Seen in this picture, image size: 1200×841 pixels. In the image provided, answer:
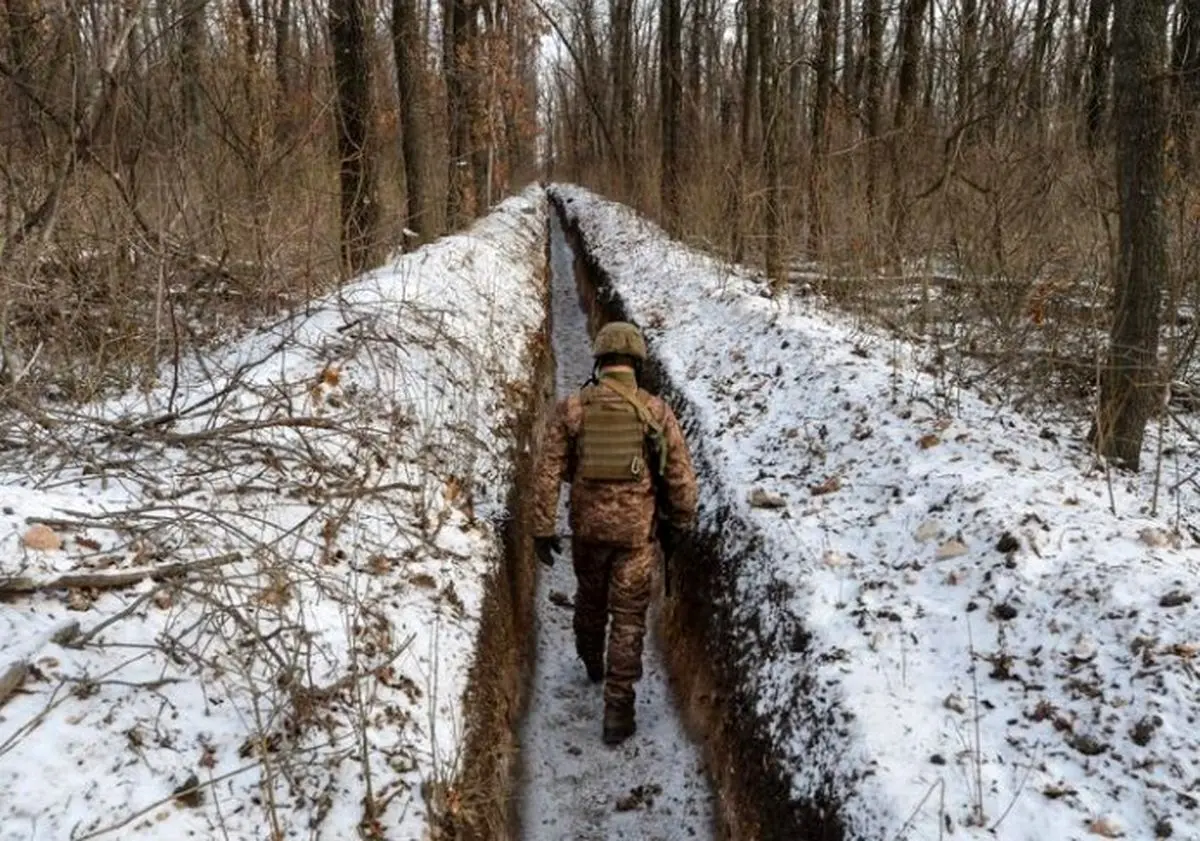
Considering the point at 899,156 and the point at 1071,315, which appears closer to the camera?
the point at 1071,315

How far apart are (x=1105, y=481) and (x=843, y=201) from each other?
4778 mm

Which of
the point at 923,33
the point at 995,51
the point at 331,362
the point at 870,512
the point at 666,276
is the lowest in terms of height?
the point at 870,512

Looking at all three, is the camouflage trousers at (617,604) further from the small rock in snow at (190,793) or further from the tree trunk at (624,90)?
the tree trunk at (624,90)

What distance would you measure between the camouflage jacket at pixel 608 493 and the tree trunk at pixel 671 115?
941 cm

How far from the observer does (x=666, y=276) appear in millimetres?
11312

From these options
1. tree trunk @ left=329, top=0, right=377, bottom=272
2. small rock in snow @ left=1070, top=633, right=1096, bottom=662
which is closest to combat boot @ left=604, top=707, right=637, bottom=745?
small rock in snow @ left=1070, top=633, right=1096, bottom=662

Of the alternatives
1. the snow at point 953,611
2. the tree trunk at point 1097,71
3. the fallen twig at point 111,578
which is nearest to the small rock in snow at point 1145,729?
the snow at point 953,611

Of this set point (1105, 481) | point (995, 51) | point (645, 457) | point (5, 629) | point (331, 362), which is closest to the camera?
point (5, 629)

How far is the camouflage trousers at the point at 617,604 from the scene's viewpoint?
4.64 metres

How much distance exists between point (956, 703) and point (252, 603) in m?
2.74

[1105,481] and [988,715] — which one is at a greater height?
[1105,481]

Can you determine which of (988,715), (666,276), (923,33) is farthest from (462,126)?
(988,715)

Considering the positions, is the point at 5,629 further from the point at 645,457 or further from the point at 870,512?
the point at 870,512

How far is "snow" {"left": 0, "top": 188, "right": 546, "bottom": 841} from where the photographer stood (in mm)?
2627
